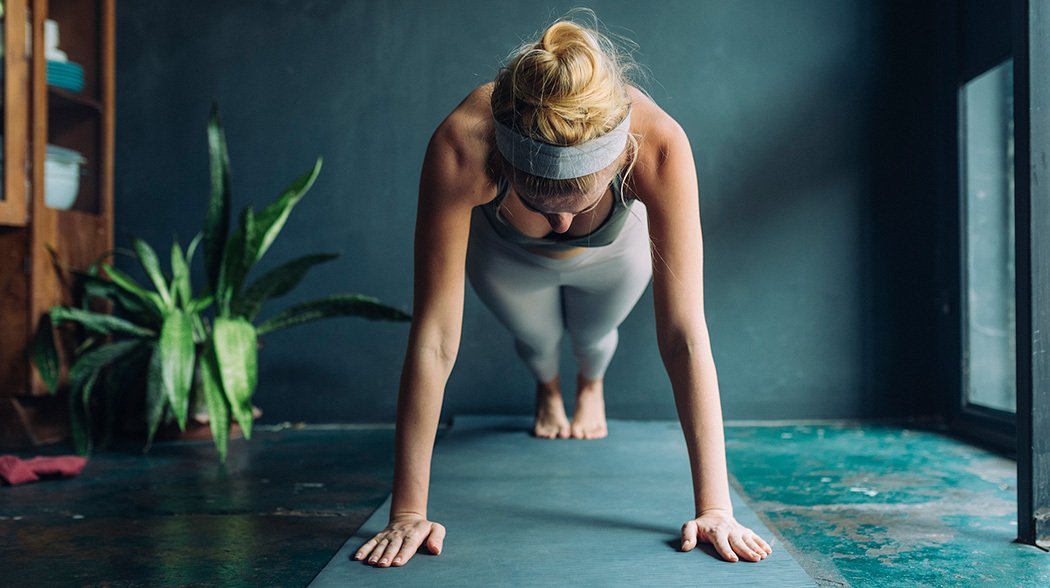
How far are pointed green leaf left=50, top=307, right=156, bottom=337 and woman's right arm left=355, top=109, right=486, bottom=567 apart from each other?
1.42 metres

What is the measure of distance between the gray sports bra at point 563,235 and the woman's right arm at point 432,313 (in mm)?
161

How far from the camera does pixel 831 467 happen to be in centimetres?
204

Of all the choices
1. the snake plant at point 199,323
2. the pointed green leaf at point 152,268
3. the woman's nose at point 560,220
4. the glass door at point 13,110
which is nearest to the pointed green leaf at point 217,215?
the snake plant at point 199,323

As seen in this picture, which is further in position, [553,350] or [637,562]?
[553,350]

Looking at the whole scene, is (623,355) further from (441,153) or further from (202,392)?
(441,153)

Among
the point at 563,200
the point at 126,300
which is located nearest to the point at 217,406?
the point at 126,300

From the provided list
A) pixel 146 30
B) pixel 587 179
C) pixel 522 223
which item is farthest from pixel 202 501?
pixel 146 30

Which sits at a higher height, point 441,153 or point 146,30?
point 146,30

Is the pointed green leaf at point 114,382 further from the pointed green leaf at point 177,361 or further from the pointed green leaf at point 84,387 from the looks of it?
the pointed green leaf at point 177,361

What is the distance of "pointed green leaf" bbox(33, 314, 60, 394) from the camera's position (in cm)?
231

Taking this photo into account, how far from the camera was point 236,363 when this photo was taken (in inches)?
83.2

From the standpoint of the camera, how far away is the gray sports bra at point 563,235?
148cm

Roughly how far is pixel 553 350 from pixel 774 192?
1.17 m

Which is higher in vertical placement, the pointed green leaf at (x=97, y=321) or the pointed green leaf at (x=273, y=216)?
the pointed green leaf at (x=273, y=216)
